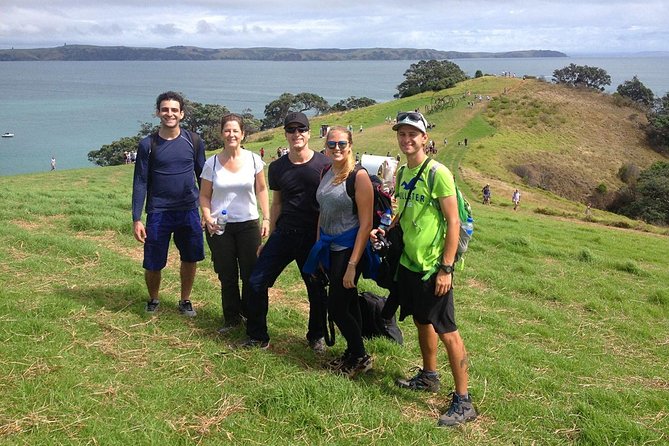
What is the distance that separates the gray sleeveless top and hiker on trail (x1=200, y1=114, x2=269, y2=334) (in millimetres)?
913

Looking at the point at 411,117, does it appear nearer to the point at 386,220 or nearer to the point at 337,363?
the point at 386,220

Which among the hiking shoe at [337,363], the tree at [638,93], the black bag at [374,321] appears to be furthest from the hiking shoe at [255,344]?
the tree at [638,93]

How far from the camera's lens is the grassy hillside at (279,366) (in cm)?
355

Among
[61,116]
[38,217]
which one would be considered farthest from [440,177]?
[61,116]

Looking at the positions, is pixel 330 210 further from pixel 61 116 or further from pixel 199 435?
pixel 61 116

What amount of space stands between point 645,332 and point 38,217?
31.9 ft

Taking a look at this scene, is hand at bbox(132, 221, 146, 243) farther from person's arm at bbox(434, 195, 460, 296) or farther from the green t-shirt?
person's arm at bbox(434, 195, 460, 296)

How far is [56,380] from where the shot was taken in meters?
3.87

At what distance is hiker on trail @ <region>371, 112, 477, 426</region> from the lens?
11.9 feet

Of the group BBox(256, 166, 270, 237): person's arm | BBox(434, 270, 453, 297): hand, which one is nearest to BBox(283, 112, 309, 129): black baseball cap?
BBox(256, 166, 270, 237): person's arm

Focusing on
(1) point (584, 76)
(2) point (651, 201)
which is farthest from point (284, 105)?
(2) point (651, 201)

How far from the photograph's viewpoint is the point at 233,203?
4.77 metres

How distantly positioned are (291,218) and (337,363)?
122 cm

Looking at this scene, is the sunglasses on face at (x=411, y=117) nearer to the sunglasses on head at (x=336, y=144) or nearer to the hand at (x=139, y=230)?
the sunglasses on head at (x=336, y=144)
